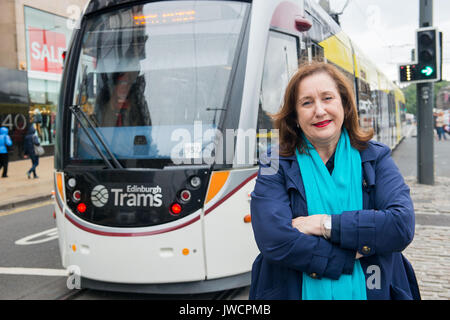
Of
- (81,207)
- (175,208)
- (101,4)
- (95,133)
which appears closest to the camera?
(175,208)

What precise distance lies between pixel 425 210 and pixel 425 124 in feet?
11.7

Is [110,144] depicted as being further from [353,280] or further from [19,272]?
[353,280]

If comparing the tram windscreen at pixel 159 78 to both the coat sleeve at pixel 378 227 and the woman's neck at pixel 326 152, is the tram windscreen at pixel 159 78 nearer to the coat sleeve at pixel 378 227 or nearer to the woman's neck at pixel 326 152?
the woman's neck at pixel 326 152

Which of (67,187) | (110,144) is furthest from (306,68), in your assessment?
(67,187)

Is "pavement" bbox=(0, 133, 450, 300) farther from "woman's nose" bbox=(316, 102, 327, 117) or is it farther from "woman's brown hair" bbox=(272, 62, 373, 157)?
"woman's nose" bbox=(316, 102, 327, 117)

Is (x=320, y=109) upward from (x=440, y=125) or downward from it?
upward

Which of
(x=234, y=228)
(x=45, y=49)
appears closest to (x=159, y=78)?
(x=234, y=228)

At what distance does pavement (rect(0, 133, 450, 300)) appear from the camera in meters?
4.55

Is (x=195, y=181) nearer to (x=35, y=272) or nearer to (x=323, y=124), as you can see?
(x=323, y=124)

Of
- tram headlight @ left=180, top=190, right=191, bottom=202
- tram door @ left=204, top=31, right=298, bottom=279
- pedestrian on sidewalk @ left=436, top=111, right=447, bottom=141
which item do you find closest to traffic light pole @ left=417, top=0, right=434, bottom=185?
tram door @ left=204, top=31, right=298, bottom=279

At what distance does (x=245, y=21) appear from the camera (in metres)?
4.08

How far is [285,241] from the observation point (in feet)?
6.07

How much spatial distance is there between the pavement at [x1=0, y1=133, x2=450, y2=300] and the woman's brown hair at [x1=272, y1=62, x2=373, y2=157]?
266 centimetres

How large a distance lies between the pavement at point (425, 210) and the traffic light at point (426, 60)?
2.55 meters
